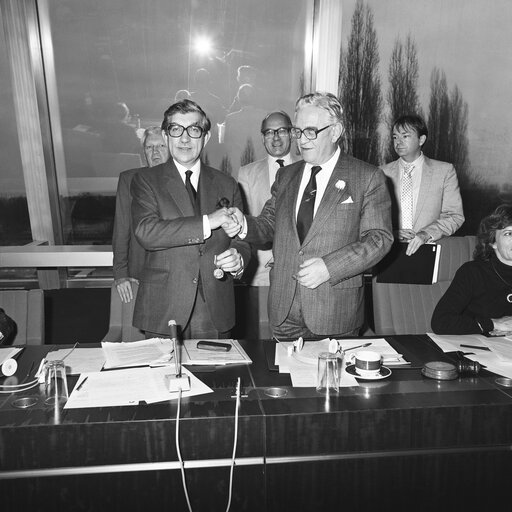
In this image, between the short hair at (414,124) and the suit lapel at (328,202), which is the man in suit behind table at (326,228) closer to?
the suit lapel at (328,202)

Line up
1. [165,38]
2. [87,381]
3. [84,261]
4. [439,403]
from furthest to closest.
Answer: [165,38]
[84,261]
[87,381]
[439,403]

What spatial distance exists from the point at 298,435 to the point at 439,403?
0.42 m

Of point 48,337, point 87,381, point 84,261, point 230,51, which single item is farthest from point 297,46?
point 87,381

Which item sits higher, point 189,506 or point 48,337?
point 189,506

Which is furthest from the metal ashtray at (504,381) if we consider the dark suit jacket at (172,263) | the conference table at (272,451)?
the dark suit jacket at (172,263)

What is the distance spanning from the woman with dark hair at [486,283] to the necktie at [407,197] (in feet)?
2.55

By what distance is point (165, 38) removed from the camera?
465 cm

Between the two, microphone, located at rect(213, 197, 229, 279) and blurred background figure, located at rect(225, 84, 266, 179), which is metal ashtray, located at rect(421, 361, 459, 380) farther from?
blurred background figure, located at rect(225, 84, 266, 179)

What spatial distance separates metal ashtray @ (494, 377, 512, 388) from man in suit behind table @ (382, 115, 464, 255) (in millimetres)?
1567

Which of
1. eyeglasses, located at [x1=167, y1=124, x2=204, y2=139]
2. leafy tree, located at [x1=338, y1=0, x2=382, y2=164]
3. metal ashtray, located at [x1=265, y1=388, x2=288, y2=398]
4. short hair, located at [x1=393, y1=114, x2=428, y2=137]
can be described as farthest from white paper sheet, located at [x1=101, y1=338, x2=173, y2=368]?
leafy tree, located at [x1=338, y1=0, x2=382, y2=164]

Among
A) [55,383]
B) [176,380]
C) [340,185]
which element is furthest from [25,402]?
[340,185]

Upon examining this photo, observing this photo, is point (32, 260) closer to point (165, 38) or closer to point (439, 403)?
point (165, 38)

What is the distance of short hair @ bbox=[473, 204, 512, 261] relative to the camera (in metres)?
2.44

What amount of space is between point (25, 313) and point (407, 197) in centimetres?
221
